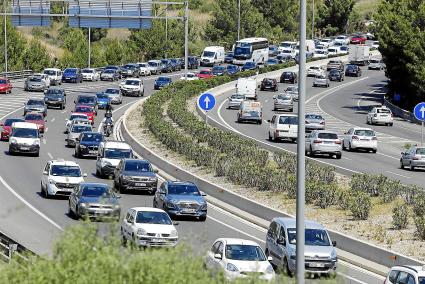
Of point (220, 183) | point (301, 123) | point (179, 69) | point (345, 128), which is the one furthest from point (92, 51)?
point (301, 123)

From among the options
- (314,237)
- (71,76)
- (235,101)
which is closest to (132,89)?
(235,101)

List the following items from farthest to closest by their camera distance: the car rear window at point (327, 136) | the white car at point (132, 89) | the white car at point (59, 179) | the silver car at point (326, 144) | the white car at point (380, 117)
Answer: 1. the white car at point (132, 89)
2. the white car at point (380, 117)
3. the car rear window at point (327, 136)
4. the silver car at point (326, 144)
5. the white car at point (59, 179)

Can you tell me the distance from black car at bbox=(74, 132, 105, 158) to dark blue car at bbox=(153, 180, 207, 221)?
1566 cm

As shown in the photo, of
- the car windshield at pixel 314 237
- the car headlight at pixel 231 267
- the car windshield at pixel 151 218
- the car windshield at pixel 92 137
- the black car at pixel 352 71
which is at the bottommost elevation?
the black car at pixel 352 71

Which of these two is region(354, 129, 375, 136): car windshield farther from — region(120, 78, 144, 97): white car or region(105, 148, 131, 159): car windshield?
region(120, 78, 144, 97): white car

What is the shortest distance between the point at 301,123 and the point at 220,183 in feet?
94.1

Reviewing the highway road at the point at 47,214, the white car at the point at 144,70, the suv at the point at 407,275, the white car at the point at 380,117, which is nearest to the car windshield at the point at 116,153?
the highway road at the point at 47,214

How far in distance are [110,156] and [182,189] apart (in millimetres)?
9935

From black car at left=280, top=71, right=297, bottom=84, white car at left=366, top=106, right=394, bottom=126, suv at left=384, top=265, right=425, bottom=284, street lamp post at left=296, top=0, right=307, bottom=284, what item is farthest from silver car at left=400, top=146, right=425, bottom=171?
black car at left=280, top=71, right=297, bottom=84

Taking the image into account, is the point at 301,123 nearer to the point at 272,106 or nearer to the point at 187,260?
the point at 187,260

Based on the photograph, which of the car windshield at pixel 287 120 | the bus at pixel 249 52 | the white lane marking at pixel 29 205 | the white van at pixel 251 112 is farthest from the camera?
the bus at pixel 249 52

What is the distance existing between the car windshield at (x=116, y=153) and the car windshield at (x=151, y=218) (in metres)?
15.9

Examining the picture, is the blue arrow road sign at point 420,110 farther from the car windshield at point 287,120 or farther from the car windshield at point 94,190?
the car windshield at point 94,190

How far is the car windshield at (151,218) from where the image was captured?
3347 centimetres
